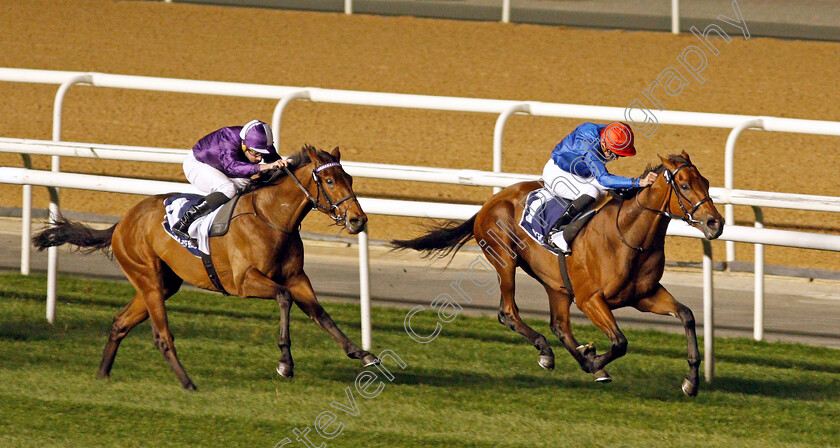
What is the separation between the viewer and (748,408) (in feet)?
16.8

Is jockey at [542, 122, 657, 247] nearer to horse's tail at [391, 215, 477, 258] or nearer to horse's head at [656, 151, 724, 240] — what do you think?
horse's head at [656, 151, 724, 240]

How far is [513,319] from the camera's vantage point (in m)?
5.06

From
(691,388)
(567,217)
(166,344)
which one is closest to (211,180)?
(166,344)

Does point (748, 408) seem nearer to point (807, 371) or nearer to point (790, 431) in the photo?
point (790, 431)

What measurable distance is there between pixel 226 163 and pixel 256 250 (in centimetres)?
41

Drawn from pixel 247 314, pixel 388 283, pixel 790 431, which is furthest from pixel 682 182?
pixel 388 283

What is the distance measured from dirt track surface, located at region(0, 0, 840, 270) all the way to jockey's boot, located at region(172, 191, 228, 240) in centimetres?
453

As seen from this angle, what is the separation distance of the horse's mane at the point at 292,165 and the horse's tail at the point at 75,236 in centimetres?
87

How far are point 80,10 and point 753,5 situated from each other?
8.73 m

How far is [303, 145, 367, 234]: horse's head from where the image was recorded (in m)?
4.39

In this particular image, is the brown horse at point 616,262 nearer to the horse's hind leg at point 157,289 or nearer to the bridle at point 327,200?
the bridle at point 327,200

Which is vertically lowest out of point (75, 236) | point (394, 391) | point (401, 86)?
point (394, 391)

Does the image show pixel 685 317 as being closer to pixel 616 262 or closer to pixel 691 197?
pixel 616 262

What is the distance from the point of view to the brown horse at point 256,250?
4.52m
